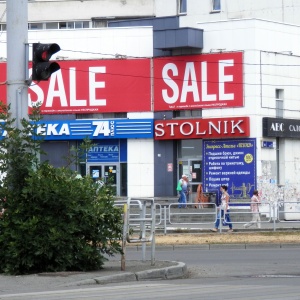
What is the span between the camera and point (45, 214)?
16.8m

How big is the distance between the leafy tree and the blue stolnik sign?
102 feet

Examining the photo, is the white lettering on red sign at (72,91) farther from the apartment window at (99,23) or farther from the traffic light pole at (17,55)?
the traffic light pole at (17,55)

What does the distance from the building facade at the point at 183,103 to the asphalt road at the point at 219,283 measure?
24.2 m

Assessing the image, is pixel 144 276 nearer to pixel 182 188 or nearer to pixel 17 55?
pixel 17 55

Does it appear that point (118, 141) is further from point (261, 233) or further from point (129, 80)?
point (261, 233)

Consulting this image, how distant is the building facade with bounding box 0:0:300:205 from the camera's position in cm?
Result: 4866

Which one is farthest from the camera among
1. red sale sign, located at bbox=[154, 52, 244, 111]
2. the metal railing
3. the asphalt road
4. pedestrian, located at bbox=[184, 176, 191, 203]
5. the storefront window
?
the storefront window

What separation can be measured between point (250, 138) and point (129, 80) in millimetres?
7073

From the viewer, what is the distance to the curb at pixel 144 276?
15609 millimetres

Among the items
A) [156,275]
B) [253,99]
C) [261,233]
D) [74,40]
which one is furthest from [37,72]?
[74,40]

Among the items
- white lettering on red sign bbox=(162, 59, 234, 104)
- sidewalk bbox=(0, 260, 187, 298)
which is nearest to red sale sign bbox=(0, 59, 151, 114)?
white lettering on red sign bbox=(162, 59, 234, 104)

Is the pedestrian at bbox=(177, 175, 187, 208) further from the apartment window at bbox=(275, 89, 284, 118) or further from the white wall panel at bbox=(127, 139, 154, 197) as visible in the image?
the apartment window at bbox=(275, 89, 284, 118)

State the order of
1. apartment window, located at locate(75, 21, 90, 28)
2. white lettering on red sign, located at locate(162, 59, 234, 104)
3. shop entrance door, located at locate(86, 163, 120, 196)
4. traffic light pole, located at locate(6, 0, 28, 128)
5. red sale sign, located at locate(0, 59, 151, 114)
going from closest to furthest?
traffic light pole, located at locate(6, 0, 28, 128)
white lettering on red sign, located at locate(162, 59, 234, 104)
red sale sign, located at locate(0, 59, 151, 114)
shop entrance door, located at locate(86, 163, 120, 196)
apartment window, located at locate(75, 21, 90, 28)

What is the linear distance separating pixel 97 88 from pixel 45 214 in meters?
35.4
